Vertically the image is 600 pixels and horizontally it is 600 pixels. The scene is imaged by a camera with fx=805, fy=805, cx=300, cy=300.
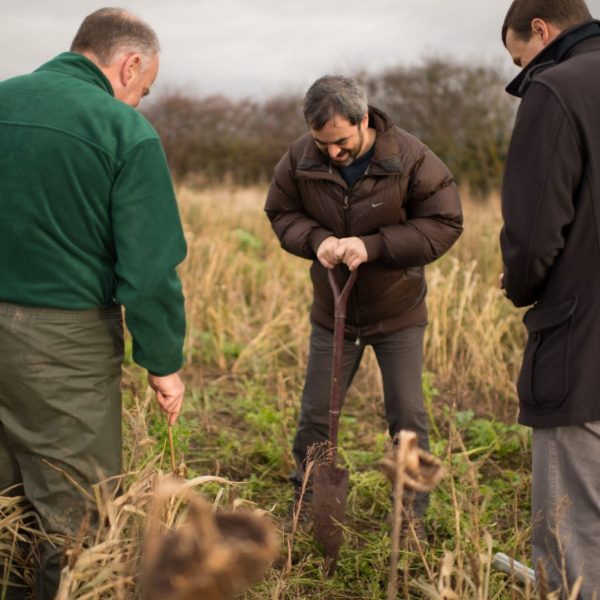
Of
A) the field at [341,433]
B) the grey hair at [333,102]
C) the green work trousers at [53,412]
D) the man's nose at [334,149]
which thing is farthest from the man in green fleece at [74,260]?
the man's nose at [334,149]

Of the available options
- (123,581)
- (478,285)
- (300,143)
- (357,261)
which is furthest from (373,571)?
(478,285)

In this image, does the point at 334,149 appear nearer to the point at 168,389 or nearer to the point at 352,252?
the point at 352,252

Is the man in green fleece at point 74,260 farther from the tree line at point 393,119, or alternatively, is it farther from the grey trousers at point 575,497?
the tree line at point 393,119

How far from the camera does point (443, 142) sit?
14469 millimetres

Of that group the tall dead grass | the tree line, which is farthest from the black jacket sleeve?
the tree line

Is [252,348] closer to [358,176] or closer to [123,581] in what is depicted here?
[358,176]

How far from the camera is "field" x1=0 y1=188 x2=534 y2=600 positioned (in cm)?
250

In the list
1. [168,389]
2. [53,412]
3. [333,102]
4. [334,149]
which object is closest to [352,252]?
[334,149]

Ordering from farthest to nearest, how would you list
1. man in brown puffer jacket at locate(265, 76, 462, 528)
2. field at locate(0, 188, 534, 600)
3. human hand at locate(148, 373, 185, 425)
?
man in brown puffer jacket at locate(265, 76, 462, 528) < human hand at locate(148, 373, 185, 425) < field at locate(0, 188, 534, 600)

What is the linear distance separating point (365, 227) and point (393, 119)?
1359cm

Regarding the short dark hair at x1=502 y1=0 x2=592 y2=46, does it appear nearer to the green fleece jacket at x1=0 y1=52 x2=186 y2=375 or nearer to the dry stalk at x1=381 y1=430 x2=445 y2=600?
the green fleece jacket at x1=0 y1=52 x2=186 y2=375

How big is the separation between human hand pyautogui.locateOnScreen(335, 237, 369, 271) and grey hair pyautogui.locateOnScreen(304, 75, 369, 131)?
467 mm

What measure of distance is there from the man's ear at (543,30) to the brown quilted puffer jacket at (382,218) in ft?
3.11

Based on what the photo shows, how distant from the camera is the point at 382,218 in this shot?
338 centimetres
